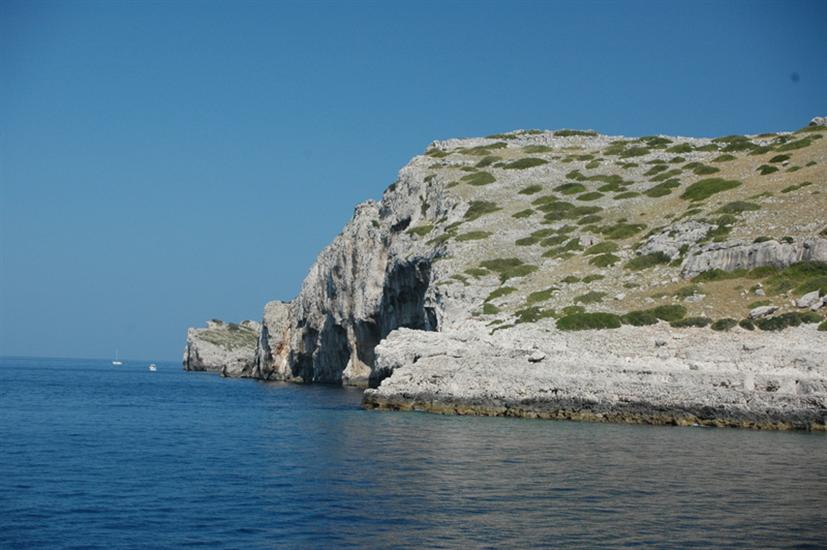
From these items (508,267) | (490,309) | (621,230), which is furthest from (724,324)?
Answer: (621,230)

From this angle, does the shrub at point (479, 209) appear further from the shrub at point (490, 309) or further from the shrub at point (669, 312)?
the shrub at point (669, 312)

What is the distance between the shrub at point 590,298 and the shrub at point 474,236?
50.8ft

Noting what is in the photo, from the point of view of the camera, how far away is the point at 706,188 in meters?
65.2

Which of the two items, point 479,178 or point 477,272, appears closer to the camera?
point 477,272

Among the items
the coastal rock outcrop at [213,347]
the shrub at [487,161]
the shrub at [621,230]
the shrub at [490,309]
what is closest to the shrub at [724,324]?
the shrub at [490,309]

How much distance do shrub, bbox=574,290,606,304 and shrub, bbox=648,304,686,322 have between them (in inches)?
165

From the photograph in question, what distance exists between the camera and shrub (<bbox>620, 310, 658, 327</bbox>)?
44.8 metres

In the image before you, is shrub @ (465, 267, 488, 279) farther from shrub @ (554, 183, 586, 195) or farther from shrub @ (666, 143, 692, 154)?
shrub @ (666, 143, 692, 154)

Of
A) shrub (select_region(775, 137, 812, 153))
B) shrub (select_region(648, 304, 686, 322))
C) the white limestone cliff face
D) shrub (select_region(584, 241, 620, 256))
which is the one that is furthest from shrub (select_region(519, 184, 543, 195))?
shrub (select_region(648, 304, 686, 322))

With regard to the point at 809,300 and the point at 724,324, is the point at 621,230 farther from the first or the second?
the point at 809,300

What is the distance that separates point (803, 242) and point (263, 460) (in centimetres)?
3610

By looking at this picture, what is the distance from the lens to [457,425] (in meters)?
36.5

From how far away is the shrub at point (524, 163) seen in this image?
3305 inches

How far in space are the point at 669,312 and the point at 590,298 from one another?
5.65 m
